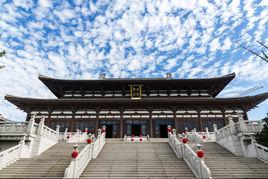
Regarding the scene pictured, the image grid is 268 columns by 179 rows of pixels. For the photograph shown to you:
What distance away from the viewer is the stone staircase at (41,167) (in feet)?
33.3

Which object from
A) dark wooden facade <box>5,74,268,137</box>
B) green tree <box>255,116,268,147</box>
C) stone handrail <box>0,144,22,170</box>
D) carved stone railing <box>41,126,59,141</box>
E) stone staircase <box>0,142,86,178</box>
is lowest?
stone staircase <box>0,142,86,178</box>

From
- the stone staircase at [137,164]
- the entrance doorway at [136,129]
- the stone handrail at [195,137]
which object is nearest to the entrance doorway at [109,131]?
the entrance doorway at [136,129]

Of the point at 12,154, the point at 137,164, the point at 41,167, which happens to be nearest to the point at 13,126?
the point at 12,154

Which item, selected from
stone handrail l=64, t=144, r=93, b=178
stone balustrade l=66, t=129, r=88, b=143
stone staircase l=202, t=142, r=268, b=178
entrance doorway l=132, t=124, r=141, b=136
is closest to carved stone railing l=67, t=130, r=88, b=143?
stone balustrade l=66, t=129, r=88, b=143

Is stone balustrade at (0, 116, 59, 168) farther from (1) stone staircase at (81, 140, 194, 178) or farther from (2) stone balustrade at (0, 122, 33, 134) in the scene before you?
(1) stone staircase at (81, 140, 194, 178)

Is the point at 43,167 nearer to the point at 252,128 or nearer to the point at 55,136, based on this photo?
the point at 55,136

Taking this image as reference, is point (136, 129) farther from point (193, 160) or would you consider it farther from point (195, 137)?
point (193, 160)

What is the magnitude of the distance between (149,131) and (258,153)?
13004mm

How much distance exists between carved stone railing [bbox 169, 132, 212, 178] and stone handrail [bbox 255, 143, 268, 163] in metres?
4.34

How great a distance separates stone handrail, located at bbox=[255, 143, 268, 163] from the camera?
452 inches

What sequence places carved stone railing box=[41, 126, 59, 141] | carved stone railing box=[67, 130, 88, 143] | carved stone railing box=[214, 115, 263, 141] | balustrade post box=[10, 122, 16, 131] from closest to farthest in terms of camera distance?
carved stone railing box=[214, 115, 263, 141] < balustrade post box=[10, 122, 16, 131] < carved stone railing box=[41, 126, 59, 141] < carved stone railing box=[67, 130, 88, 143]

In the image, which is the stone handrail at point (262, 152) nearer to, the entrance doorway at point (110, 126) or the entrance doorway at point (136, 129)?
the entrance doorway at point (136, 129)

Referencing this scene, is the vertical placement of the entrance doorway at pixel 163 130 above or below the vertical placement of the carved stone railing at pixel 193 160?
above

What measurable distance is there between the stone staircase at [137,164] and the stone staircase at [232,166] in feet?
4.93
